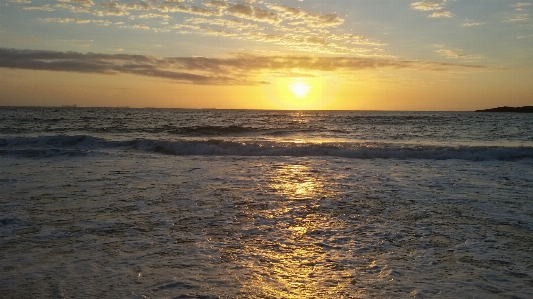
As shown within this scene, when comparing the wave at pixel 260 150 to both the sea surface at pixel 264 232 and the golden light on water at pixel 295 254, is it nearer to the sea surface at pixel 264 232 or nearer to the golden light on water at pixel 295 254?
the sea surface at pixel 264 232

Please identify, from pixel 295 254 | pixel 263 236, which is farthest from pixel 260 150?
pixel 295 254

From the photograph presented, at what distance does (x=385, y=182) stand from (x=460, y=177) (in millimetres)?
2754

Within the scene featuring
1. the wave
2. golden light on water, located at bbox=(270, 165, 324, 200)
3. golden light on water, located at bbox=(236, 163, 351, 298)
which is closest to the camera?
golden light on water, located at bbox=(236, 163, 351, 298)

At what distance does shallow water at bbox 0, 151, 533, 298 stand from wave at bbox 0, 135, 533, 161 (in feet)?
19.3

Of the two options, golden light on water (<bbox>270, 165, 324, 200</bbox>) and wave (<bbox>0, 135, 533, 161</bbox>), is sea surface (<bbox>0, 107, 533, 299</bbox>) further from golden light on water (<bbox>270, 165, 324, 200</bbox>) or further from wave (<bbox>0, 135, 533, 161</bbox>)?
wave (<bbox>0, 135, 533, 161</bbox>)

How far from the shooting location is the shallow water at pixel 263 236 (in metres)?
4.36

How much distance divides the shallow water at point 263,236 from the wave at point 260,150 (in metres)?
5.89

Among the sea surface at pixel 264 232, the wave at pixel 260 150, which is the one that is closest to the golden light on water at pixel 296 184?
the sea surface at pixel 264 232

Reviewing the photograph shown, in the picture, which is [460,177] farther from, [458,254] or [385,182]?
[458,254]

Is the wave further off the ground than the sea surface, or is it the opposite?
the wave

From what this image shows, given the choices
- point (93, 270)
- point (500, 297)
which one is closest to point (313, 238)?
point (500, 297)

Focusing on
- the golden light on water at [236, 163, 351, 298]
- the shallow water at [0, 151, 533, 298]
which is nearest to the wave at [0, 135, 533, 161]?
the shallow water at [0, 151, 533, 298]

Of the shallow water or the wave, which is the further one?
the wave

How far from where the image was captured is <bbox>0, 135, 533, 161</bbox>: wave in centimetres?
1722
